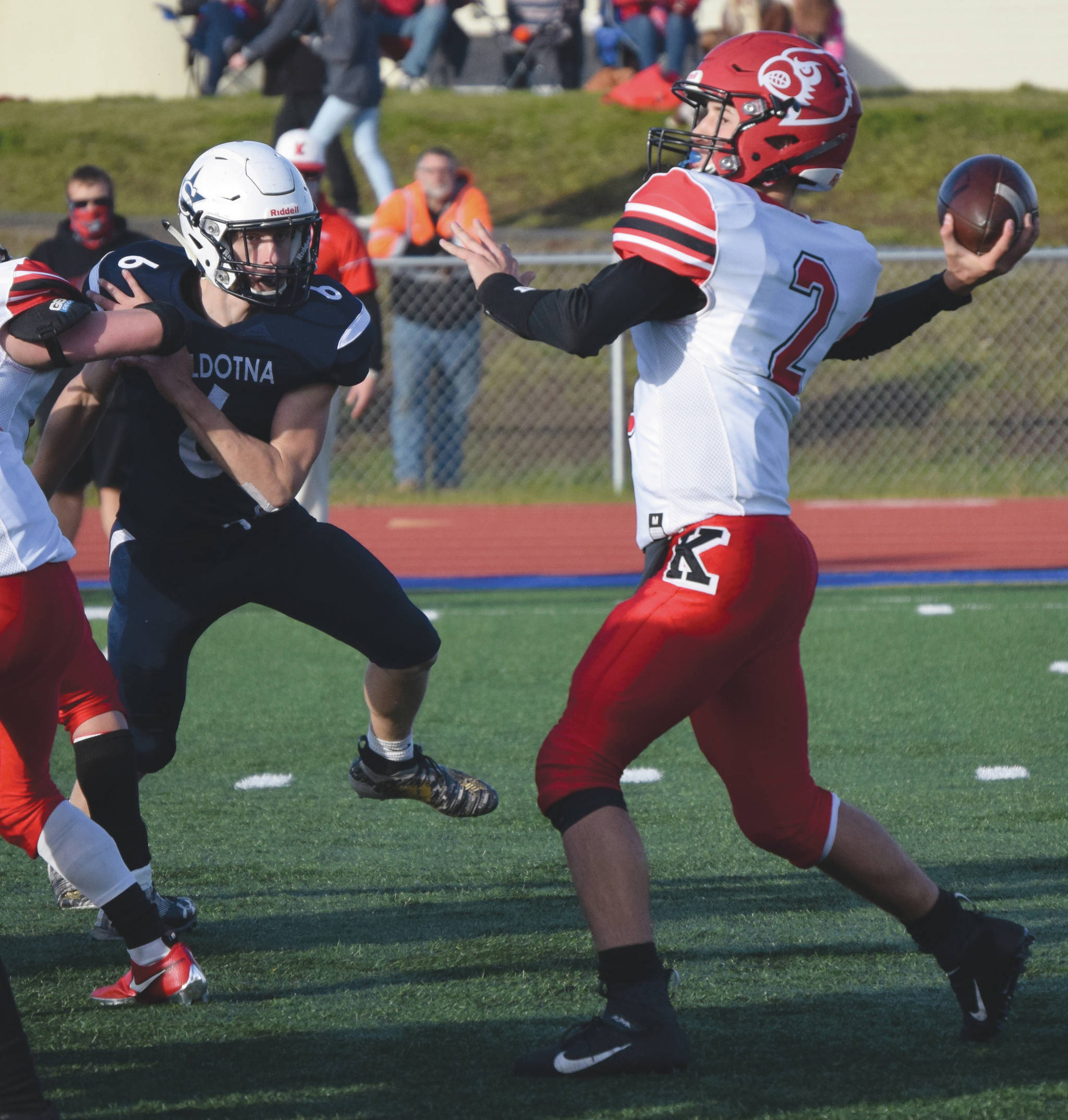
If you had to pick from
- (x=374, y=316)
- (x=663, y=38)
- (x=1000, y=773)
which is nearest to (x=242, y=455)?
(x=1000, y=773)

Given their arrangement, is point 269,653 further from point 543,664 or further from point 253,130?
point 253,130

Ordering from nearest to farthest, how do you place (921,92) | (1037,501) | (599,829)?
(599,829) < (1037,501) < (921,92)

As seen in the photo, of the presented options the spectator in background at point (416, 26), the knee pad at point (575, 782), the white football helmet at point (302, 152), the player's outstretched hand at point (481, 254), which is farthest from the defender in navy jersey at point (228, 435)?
the spectator in background at point (416, 26)

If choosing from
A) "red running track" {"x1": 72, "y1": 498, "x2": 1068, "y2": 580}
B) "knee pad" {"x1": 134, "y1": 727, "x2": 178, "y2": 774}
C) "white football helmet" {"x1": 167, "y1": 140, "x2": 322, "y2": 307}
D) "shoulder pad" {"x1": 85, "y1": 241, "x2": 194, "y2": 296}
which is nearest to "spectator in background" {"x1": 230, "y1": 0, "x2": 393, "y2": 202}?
"red running track" {"x1": 72, "y1": 498, "x2": 1068, "y2": 580}

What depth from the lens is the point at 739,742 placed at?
2.97 m

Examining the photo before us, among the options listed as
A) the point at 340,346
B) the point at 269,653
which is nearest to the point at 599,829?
the point at 340,346

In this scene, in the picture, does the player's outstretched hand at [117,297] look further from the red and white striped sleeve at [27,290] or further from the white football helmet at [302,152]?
the white football helmet at [302,152]

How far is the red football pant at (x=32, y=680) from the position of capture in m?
2.88

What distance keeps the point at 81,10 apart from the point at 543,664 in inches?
713

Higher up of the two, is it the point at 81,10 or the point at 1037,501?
the point at 81,10

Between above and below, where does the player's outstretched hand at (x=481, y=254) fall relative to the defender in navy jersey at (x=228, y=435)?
above

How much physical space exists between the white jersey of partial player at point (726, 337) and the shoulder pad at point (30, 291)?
98cm

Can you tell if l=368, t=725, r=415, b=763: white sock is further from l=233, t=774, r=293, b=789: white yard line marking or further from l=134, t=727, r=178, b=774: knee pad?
l=233, t=774, r=293, b=789: white yard line marking

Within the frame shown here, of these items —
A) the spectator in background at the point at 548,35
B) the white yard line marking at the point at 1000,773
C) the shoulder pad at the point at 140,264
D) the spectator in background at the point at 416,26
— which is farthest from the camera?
the spectator in background at the point at 548,35
